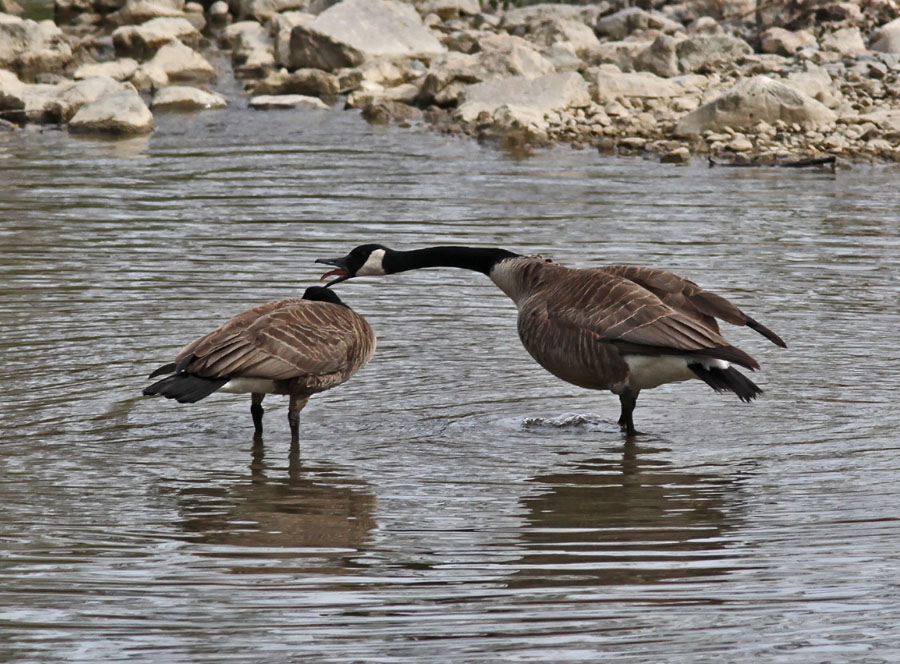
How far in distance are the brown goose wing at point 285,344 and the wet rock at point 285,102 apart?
14264 millimetres

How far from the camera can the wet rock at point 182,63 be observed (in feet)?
82.3

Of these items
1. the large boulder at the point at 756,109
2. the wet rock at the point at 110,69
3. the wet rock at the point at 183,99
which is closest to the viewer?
the large boulder at the point at 756,109

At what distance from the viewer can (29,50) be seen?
2441 centimetres

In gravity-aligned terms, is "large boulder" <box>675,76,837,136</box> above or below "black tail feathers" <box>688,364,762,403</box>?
above

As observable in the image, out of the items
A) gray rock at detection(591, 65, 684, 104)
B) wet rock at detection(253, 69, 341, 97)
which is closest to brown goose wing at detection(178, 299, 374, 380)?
gray rock at detection(591, 65, 684, 104)

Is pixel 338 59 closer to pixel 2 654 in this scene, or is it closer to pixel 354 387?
pixel 354 387

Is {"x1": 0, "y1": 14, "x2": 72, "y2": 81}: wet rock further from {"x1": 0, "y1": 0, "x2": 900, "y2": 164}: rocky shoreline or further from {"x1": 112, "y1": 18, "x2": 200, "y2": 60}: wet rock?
{"x1": 112, "y1": 18, "x2": 200, "y2": 60}: wet rock

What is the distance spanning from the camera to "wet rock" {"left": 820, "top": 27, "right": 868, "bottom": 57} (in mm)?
22594

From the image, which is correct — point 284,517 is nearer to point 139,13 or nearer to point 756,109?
point 756,109

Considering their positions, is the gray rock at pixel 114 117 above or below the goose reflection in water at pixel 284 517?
above

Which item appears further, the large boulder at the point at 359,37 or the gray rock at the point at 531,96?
the large boulder at the point at 359,37

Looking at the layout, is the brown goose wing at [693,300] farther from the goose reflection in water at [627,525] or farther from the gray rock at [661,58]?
the gray rock at [661,58]

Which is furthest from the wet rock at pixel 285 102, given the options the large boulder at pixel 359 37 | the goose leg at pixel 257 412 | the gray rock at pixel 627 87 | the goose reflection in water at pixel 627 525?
the goose reflection in water at pixel 627 525

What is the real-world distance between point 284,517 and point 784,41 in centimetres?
1820
